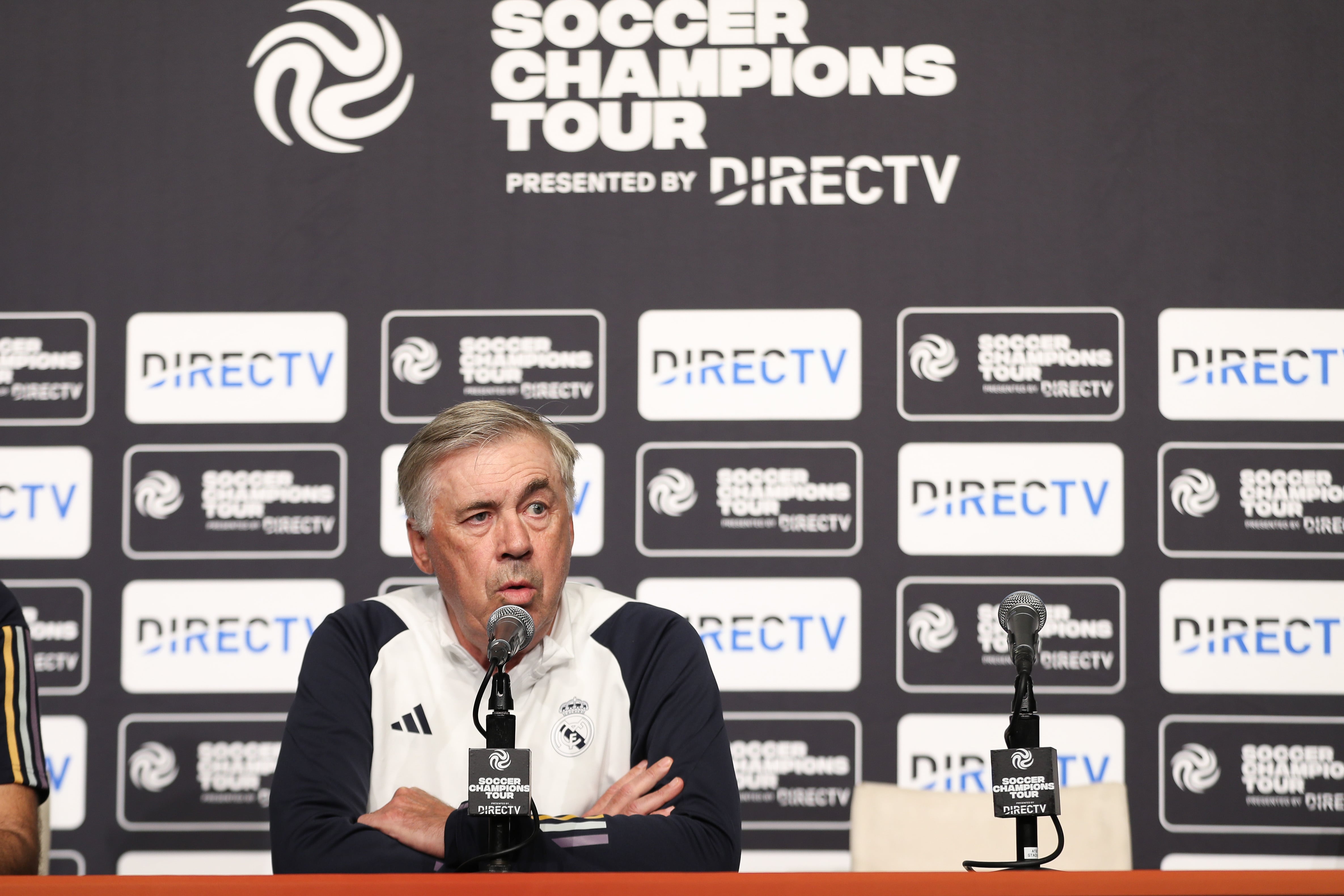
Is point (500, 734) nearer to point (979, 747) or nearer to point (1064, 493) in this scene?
point (979, 747)

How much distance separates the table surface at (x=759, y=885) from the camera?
3.48ft

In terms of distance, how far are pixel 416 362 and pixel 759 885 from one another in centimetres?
204

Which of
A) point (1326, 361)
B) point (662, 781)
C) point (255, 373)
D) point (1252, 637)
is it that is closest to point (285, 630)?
point (255, 373)

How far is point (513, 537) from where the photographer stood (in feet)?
6.14

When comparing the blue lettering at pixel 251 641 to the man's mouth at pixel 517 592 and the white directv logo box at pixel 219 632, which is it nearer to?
the white directv logo box at pixel 219 632

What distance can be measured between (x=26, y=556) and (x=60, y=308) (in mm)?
617

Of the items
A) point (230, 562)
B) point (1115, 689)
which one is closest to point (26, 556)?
point (230, 562)

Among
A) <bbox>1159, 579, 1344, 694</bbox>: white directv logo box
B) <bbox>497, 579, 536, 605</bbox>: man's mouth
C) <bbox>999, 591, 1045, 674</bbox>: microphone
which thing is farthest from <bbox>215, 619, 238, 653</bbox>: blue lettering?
<bbox>1159, 579, 1344, 694</bbox>: white directv logo box

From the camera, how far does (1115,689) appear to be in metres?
2.76

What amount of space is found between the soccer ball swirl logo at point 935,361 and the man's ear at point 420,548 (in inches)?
53.4

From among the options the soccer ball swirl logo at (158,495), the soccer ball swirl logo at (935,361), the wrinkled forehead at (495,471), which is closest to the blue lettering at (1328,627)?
the soccer ball swirl logo at (935,361)

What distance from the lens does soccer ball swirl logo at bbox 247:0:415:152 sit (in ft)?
9.62

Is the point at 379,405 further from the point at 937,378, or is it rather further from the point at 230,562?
the point at 937,378

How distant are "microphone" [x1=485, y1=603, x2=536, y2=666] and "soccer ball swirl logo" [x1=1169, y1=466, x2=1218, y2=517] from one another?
192 cm
